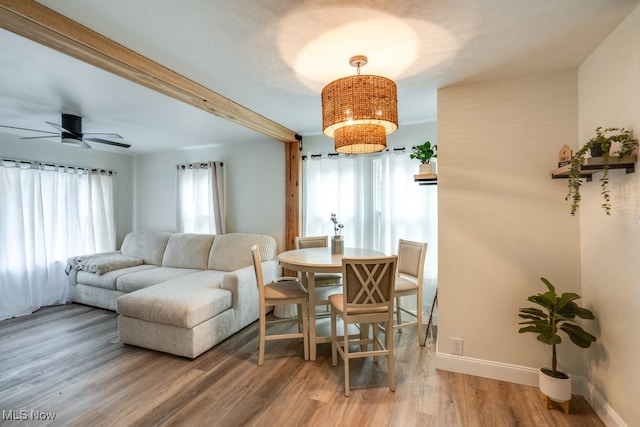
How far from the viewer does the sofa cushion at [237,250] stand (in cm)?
387

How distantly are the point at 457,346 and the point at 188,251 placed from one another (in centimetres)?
354

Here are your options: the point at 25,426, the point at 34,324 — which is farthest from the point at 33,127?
the point at 25,426

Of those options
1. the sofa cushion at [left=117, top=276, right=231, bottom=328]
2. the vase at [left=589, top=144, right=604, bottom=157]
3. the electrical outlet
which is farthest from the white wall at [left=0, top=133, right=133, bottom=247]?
the vase at [left=589, top=144, right=604, bottom=157]

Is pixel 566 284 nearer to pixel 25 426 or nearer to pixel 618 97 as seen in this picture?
pixel 618 97

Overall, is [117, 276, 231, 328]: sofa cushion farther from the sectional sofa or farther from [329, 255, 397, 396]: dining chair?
[329, 255, 397, 396]: dining chair

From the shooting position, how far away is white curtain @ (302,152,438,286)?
11.0 ft

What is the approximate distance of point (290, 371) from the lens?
7.85 ft

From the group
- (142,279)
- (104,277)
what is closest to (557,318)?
(142,279)

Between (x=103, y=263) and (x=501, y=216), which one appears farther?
(x=103, y=263)

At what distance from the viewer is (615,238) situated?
1.70 meters

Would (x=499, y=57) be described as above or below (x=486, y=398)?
above

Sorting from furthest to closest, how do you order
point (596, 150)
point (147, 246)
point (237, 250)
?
point (147, 246) < point (237, 250) < point (596, 150)

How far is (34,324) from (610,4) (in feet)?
18.6

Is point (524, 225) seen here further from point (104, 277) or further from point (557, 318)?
point (104, 277)
